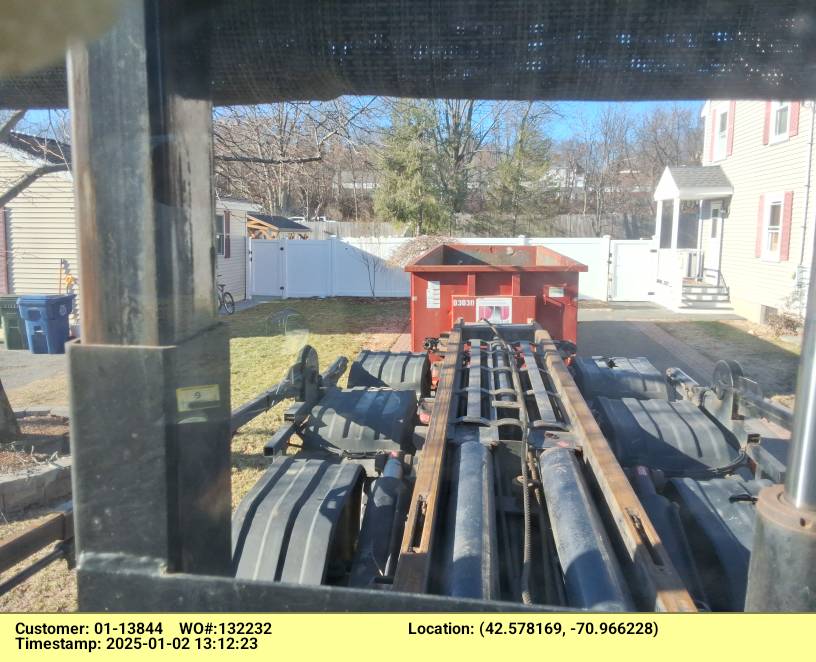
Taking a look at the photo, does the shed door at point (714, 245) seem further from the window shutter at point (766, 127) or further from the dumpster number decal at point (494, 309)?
the dumpster number decal at point (494, 309)

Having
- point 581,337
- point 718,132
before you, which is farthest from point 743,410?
point 718,132

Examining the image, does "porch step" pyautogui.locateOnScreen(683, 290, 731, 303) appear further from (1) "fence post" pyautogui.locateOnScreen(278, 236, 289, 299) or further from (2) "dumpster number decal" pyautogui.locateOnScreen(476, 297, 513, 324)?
(2) "dumpster number decal" pyautogui.locateOnScreen(476, 297, 513, 324)

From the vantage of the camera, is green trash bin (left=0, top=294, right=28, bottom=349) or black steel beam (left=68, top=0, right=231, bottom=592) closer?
black steel beam (left=68, top=0, right=231, bottom=592)

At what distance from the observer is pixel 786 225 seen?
1456cm

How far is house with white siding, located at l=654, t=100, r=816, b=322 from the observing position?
13984 millimetres

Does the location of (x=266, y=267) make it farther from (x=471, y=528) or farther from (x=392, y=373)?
(x=471, y=528)

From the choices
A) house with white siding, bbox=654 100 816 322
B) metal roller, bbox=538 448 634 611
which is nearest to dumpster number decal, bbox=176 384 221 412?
metal roller, bbox=538 448 634 611

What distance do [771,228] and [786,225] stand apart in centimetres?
125

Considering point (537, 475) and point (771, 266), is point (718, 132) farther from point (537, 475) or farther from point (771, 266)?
point (537, 475)

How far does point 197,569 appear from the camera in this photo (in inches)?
51.0

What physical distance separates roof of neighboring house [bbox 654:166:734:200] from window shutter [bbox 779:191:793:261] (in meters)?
4.06

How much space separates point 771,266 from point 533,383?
13.2m

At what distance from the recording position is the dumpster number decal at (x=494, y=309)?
7.89 metres

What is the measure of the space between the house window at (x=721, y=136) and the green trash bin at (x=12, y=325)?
18583 mm
